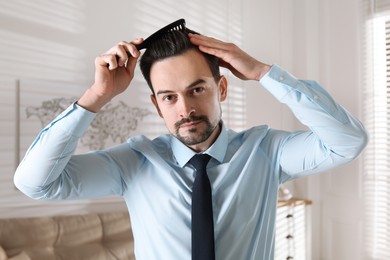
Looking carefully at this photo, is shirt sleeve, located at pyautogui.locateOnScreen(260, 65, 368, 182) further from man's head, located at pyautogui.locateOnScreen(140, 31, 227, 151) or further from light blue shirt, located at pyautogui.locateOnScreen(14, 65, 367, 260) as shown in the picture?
man's head, located at pyautogui.locateOnScreen(140, 31, 227, 151)

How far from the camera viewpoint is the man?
110 cm

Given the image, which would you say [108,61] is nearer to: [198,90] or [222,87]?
[198,90]

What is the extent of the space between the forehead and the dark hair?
1 centimetres

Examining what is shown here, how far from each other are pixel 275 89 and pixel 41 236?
1.61 meters

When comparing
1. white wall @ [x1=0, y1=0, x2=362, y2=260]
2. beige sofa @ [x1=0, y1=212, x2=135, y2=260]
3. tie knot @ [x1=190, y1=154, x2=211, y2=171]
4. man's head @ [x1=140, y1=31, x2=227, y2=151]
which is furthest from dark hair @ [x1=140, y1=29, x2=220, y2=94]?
white wall @ [x1=0, y1=0, x2=362, y2=260]

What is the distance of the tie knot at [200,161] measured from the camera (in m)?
1.21

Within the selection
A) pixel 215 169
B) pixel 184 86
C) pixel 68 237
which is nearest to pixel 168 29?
pixel 184 86

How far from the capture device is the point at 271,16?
3.71 m

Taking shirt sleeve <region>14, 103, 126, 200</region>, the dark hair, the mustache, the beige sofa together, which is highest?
the dark hair

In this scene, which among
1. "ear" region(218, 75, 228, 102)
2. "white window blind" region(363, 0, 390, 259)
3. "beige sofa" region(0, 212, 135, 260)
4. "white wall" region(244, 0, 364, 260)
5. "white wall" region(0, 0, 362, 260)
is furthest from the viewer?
"white wall" region(244, 0, 364, 260)

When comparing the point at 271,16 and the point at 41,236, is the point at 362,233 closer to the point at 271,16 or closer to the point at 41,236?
the point at 271,16

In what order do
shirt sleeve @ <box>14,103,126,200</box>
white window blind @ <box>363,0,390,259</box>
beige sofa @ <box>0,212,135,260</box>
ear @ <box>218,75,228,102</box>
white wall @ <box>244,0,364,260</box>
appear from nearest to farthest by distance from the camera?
shirt sleeve @ <box>14,103,126,200</box>
ear @ <box>218,75,228,102</box>
beige sofa @ <box>0,212,135,260</box>
white window blind @ <box>363,0,390,259</box>
white wall @ <box>244,0,364,260</box>

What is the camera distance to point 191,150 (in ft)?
4.04

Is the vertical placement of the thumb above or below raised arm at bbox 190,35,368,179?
above
